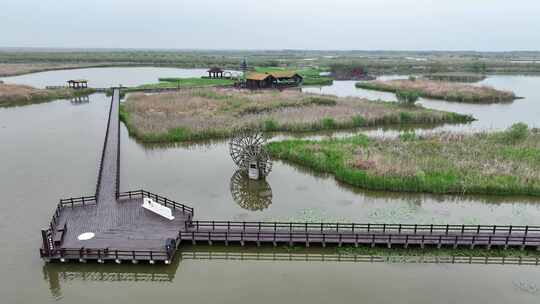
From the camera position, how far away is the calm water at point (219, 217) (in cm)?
1578

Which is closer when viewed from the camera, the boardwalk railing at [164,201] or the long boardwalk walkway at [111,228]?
the long boardwalk walkway at [111,228]

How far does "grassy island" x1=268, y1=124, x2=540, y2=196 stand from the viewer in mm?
25891

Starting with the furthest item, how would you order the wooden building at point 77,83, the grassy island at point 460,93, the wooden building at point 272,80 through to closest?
1. the wooden building at point 272,80
2. the wooden building at point 77,83
3. the grassy island at point 460,93


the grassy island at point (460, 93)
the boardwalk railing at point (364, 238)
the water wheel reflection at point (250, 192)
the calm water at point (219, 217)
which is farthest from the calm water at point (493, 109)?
the water wheel reflection at point (250, 192)

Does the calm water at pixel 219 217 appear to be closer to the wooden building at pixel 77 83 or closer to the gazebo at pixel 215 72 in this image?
the wooden building at pixel 77 83

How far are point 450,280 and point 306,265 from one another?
20.9 ft

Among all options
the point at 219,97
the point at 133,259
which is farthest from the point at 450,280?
the point at 219,97

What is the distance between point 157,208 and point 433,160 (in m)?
21.0

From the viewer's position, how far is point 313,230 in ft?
65.2

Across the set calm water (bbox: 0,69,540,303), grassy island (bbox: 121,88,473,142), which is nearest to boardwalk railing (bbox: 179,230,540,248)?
calm water (bbox: 0,69,540,303)

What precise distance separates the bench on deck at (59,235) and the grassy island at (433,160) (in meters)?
18.0

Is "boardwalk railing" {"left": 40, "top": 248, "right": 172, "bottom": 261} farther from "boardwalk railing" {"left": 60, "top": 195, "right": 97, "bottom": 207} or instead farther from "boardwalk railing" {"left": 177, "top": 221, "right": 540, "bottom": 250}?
"boardwalk railing" {"left": 60, "top": 195, "right": 97, "bottom": 207}

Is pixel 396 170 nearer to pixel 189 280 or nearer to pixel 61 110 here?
pixel 189 280

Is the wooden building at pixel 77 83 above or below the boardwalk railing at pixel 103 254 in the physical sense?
above
